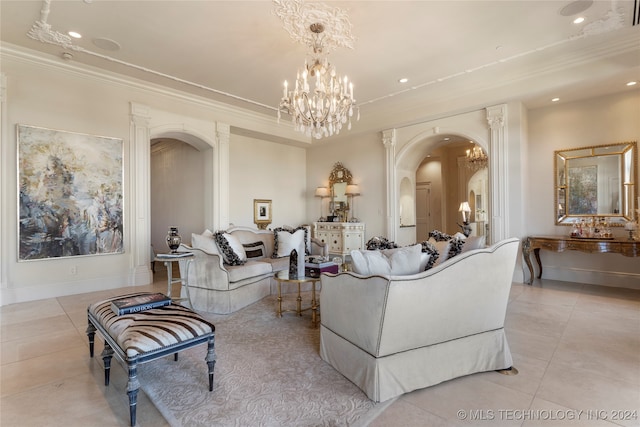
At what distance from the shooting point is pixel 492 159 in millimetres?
5277

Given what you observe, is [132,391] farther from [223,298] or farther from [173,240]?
[173,240]

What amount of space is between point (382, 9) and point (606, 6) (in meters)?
2.40

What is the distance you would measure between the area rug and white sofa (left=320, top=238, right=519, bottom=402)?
6.8 inches

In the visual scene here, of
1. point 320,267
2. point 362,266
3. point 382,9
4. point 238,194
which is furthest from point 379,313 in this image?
point 238,194

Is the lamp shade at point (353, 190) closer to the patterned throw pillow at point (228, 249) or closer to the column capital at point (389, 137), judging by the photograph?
the column capital at point (389, 137)

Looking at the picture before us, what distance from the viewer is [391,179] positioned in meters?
6.63

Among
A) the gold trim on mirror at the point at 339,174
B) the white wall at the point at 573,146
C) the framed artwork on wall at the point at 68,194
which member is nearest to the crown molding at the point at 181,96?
the framed artwork on wall at the point at 68,194

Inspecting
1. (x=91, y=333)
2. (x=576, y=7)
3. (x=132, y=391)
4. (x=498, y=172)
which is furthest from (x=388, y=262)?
(x=498, y=172)

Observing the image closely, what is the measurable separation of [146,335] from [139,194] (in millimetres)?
4058

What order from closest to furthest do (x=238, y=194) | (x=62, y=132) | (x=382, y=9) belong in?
(x=382, y=9) → (x=62, y=132) → (x=238, y=194)

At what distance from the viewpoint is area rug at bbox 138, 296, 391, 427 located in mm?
1840

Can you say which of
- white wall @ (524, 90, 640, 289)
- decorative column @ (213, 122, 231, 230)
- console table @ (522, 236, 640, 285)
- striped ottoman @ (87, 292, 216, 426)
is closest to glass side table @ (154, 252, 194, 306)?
striped ottoman @ (87, 292, 216, 426)

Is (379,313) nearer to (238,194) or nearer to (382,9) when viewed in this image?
(382,9)

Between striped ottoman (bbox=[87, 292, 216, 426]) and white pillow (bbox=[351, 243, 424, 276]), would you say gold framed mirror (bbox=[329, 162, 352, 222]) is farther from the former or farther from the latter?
striped ottoman (bbox=[87, 292, 216, 426])
